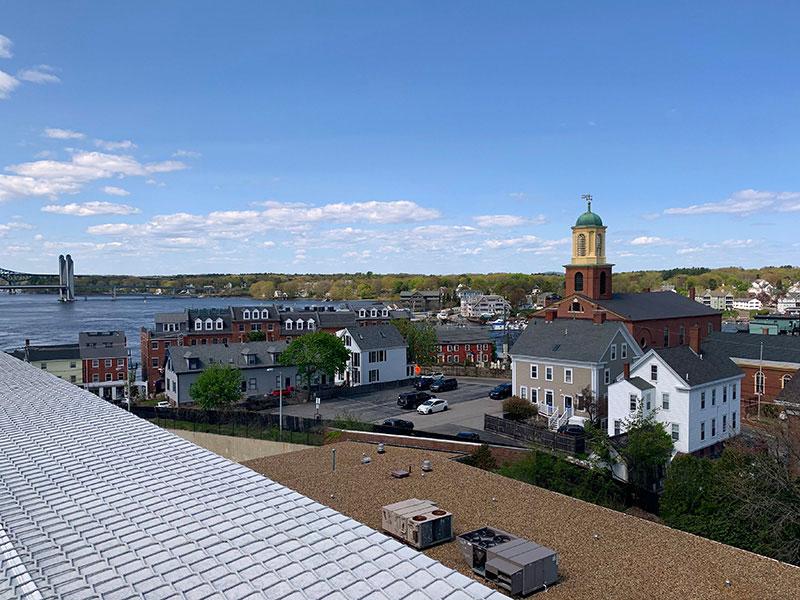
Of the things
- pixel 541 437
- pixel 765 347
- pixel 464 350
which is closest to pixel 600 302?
pixel 765 347

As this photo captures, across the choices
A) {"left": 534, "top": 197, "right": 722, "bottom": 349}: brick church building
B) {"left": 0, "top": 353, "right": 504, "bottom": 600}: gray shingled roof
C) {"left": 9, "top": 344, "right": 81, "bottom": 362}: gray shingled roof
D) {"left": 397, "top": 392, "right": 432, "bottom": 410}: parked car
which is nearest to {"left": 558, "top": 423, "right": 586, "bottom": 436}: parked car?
{"left": 397, "top": 392, "right": 432, "bottom": 410}: parked car

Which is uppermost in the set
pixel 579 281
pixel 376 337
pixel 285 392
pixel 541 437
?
pixel 579 281

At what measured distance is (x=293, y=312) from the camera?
8081cm

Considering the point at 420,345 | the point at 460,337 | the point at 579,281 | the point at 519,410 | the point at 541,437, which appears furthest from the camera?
the point at 460,337

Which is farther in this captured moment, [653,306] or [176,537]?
[653,306]

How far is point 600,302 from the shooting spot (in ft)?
174

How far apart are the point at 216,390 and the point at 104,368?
76.4 ft

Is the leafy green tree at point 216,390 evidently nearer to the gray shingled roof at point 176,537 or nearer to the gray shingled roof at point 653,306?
the gray shingled roof at point 176,537

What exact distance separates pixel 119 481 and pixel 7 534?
279cm

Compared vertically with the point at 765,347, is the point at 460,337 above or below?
below

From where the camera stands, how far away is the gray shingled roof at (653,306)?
5276cm

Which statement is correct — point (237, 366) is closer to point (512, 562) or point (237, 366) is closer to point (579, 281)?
point (579, 281)

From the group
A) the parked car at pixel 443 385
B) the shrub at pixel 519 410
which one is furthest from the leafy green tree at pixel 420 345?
the shrub at pixel 519 410

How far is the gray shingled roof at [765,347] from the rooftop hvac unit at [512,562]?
111ft
